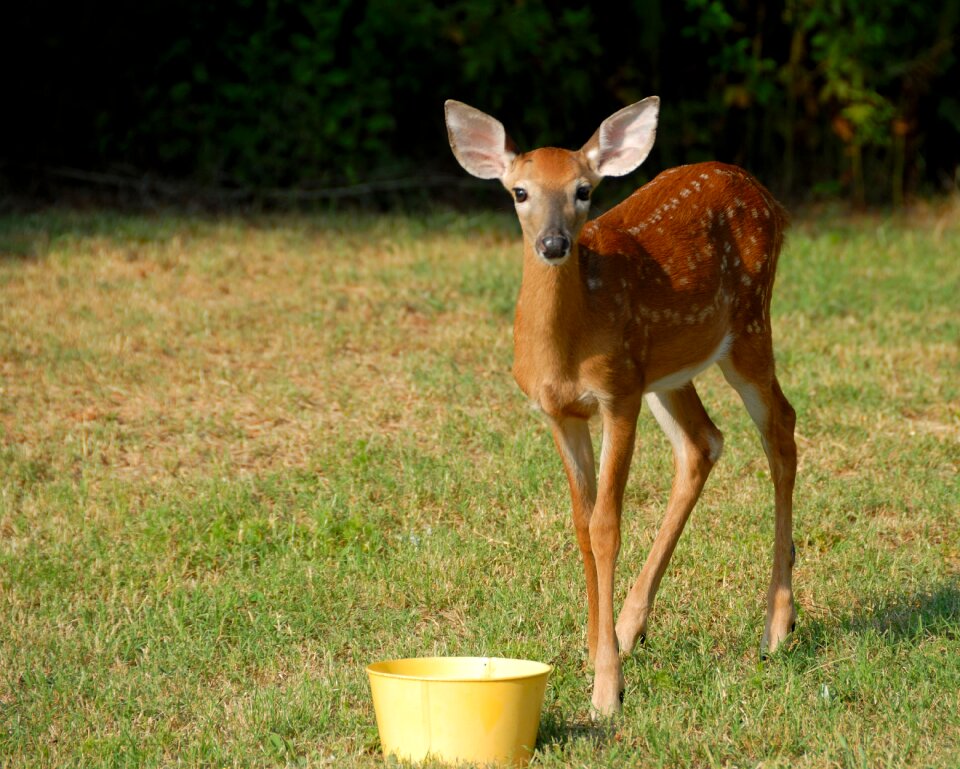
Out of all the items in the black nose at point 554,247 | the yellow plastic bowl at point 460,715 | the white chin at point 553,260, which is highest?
the black nose at point 554,247

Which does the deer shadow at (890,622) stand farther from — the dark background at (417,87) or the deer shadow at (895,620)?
the dark background at (417,87)

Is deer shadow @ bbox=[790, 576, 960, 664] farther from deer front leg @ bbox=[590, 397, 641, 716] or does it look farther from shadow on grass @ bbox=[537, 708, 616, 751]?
shadow on grass @ bbox=[537, 708, 616, 751]

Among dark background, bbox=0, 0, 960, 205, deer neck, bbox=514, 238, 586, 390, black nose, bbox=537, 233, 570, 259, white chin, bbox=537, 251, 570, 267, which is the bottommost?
deer neck, bbox=514, 238, 586, 390

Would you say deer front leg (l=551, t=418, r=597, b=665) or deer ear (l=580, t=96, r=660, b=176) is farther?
deer ear (l=580, t=96, r=660, b=176)

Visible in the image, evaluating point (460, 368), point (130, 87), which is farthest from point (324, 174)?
point (460, 368)

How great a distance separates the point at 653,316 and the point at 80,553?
2.43 meters

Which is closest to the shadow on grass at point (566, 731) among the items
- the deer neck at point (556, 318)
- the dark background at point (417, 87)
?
the deer neck at point (556, 318)

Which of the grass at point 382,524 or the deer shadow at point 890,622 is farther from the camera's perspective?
the deer shadow at point 890,622

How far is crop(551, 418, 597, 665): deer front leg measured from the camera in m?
4.85

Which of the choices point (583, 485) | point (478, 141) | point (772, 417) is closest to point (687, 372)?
point (772, 417)

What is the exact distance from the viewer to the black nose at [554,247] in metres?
4.55

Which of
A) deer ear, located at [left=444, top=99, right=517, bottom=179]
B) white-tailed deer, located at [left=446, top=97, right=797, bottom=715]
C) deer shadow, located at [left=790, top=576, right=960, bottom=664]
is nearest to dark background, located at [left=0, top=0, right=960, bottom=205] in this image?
white-tailed deer, located at [left=446, top=97, right=797, bottom=715]

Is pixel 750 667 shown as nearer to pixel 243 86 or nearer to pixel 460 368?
pixel 460 368

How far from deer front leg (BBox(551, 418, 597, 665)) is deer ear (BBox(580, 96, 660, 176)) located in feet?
2.84
